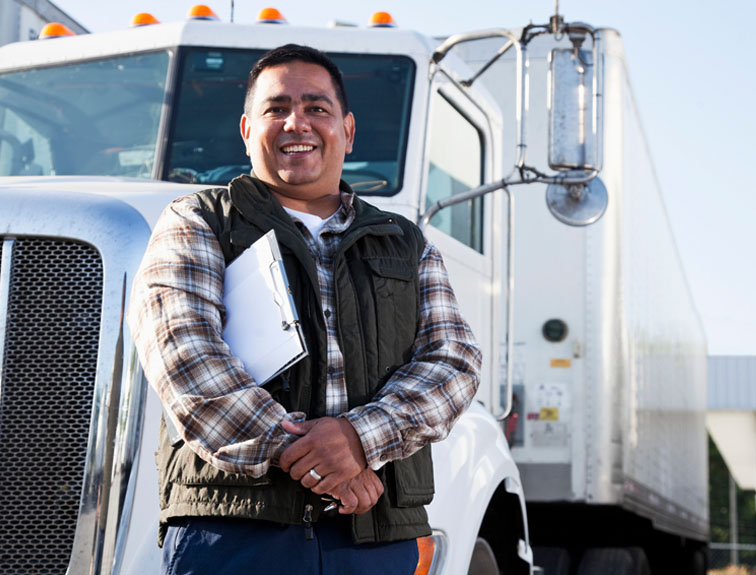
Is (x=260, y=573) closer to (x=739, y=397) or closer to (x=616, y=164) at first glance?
(x=616, y=164)

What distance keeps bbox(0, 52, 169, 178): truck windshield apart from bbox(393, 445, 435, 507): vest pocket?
6.73ft

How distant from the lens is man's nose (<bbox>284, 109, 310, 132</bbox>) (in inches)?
89.8

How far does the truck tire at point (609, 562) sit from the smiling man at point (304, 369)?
5.06 m

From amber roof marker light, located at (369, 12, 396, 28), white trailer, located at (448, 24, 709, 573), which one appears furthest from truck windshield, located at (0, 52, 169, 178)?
white trailer, located at (448, 24, 709, 573)

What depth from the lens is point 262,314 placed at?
2.07 metres

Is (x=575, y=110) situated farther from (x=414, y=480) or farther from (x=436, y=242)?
(x=414, y=480)

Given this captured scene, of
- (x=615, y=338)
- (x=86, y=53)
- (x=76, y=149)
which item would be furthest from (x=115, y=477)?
(x=615, y=338)

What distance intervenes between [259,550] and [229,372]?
0.33m

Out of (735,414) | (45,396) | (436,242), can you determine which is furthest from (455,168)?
(735,414)

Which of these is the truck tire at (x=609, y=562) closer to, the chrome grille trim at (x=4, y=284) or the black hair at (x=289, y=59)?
the chrome grille trim at (x=4, y=284)

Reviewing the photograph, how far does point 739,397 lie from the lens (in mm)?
26516

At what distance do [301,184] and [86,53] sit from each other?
2.46 metres

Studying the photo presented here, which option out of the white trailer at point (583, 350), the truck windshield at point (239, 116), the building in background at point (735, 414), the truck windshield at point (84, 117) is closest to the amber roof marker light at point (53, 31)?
the truck windshield at point (84, 117)

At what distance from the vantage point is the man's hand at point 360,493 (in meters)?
1.99
